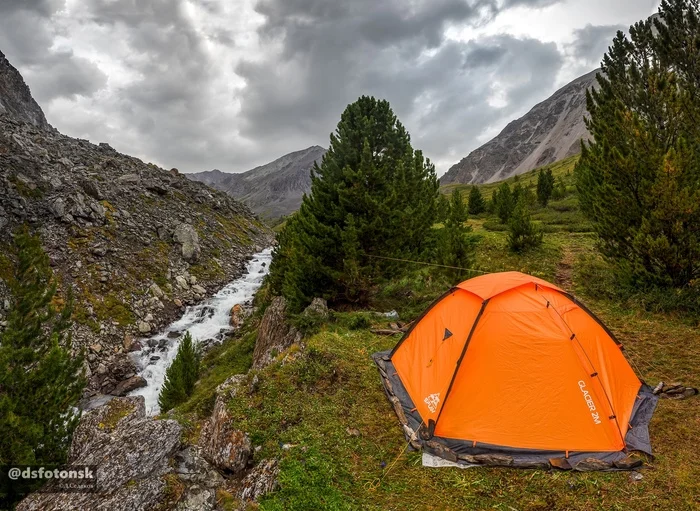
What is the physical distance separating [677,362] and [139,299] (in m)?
33.2

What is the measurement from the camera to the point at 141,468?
6305mm

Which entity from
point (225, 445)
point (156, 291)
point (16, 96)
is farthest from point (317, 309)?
point (16, 96)

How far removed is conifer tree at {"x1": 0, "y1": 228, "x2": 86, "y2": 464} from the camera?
8961mm

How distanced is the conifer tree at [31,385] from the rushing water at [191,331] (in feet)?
22.3

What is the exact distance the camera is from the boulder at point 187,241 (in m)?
38.2

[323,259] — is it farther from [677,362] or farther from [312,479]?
[677,362]

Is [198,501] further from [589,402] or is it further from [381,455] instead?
[589,402]

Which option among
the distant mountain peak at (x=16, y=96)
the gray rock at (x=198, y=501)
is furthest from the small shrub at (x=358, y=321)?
the distant mountain peak at (x=16, y=96)

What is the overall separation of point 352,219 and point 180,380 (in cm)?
1129

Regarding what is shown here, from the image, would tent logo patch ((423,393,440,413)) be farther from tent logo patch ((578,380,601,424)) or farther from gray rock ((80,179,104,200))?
gray rock ((80,179,104,200))

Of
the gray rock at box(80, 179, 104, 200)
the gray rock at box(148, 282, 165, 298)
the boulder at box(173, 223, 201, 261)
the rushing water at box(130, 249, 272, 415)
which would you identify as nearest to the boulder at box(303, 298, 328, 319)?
the rushing water at box(130, 249, 272, 415)

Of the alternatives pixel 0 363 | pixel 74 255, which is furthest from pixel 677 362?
pixel 74 255

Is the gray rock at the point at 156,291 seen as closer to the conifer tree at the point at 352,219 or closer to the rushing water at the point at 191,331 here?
the rushing water at the point at 191,331

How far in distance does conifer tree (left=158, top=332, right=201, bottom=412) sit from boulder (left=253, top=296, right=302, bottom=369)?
3.73m
